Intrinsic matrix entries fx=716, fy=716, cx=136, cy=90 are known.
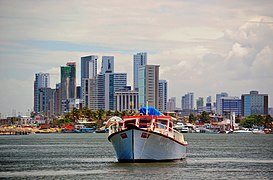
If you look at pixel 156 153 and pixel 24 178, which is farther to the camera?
pixel 156 153

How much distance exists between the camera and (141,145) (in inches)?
3319

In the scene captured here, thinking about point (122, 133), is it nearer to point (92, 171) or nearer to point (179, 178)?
point (92, 171)

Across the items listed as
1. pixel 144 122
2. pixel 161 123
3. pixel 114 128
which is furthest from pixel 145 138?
pixel 114 128

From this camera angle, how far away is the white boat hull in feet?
275

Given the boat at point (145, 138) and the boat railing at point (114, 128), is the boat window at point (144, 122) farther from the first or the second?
the boat railing at point (114, 128)

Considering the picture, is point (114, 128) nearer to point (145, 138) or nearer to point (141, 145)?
point (141, 145)

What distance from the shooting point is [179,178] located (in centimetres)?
7306

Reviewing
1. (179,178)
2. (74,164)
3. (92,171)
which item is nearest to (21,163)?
(74,164)

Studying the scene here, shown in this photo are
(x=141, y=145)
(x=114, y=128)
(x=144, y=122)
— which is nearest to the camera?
(x=141, y=145)

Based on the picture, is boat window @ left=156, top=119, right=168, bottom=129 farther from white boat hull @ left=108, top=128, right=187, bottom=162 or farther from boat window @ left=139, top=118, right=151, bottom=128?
white boat hull @ left=108, top=128, right=187, bottom=162

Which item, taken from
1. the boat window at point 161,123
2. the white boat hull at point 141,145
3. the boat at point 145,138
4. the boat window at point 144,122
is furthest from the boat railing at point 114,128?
the boat window at point 161,123

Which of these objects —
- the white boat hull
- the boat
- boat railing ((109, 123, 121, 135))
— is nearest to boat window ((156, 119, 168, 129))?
the boat

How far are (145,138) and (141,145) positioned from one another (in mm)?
1097

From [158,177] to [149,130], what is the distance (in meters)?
11.2
